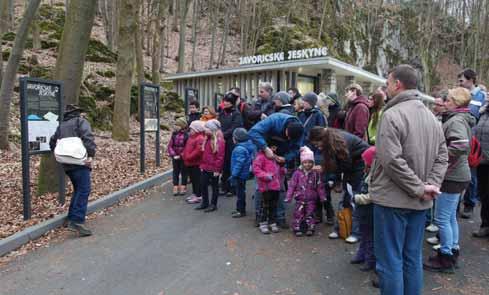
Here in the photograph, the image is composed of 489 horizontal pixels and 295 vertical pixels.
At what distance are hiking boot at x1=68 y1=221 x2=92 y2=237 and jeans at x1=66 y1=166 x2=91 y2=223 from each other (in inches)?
2.3

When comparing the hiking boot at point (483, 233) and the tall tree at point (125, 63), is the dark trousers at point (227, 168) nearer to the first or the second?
the hiking boot at point (483, 233)

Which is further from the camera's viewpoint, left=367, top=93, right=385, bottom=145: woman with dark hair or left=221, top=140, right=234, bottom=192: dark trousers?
left=221, top=140, right=234, bottom=192: dark trousers

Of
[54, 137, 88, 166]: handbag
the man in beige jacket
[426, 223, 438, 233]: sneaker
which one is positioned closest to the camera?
the man in beige jacket

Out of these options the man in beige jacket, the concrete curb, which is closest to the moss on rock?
the concrete curb

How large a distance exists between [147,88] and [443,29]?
34.8 meters

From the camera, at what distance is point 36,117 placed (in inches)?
230

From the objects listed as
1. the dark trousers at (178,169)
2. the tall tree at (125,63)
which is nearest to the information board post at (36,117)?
the dark trousers at (178,169)

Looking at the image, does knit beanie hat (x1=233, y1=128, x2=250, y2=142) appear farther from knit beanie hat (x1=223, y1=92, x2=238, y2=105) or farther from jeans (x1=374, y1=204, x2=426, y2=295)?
jeans (x1=374, y1=204, x2=426, y2=295)

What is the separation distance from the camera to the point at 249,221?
20.3 ft

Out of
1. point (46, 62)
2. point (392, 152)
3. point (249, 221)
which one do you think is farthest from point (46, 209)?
point (46, 62)

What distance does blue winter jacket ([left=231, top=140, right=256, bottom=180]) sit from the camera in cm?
616

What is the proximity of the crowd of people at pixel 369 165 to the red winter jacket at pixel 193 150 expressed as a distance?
2cm

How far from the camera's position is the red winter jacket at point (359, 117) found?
599 cm

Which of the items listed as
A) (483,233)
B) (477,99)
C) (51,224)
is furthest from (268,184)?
(477,99)
